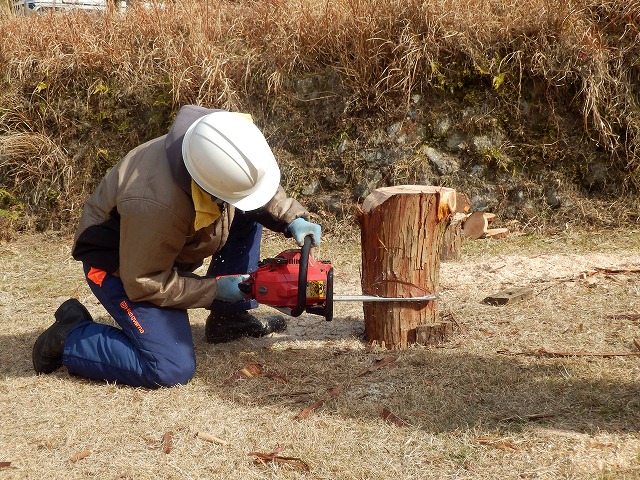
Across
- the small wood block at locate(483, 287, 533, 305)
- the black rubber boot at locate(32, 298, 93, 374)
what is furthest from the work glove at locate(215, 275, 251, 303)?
the small wood block at locate(483, 287, 533, 305)

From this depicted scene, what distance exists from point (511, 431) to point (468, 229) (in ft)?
12.2

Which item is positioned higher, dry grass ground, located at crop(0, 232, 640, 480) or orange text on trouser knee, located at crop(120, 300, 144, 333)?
orange text on trouser knee, located at crop(120, 300, 144, 333)

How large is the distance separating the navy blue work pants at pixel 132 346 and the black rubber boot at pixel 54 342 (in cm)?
6

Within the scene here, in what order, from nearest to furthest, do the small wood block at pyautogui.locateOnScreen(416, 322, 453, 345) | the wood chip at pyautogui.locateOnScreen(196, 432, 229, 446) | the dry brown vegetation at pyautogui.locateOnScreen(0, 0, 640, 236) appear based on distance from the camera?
1. the wood chip at pyautogui.locateOnScreen(196, 432, 229, 446)
2. the small wood block at pyautogui.locateOnScreen(416, 322, 453, 345)
3. the dry brown vegetation at pyautogui.locateOnScreen(0, 0, 640, 236)

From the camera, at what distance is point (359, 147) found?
6648 millimetres

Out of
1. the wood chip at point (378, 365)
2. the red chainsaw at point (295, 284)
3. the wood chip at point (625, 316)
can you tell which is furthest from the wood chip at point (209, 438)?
the wood chip at point (625, 316)

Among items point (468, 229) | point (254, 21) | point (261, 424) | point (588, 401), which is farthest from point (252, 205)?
point (254, 21)

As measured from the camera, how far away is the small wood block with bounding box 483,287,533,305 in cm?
439

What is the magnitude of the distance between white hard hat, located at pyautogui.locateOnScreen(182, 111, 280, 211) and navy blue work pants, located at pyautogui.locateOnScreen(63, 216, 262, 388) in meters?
0.77

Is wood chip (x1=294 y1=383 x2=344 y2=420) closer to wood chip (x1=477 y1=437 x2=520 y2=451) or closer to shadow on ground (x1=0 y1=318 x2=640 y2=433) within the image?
shadow on ground (x1=0 y1=318 x2=640 y2=433)

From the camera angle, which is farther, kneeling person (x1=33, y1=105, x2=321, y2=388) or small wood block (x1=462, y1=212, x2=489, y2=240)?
small wood block (x1=462, y1=212, x2=489, y2=240)

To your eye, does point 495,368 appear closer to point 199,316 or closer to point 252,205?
point 252,205

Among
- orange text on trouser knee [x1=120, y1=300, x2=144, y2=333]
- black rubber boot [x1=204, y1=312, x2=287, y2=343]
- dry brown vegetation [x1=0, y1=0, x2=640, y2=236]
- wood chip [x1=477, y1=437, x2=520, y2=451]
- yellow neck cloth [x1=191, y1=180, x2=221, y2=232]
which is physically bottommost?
wood chip [x1=477, y1=437, x2=520, y2=451]

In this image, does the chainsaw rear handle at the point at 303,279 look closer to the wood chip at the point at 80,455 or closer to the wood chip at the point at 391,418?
the wood chip at the point at 391,418
